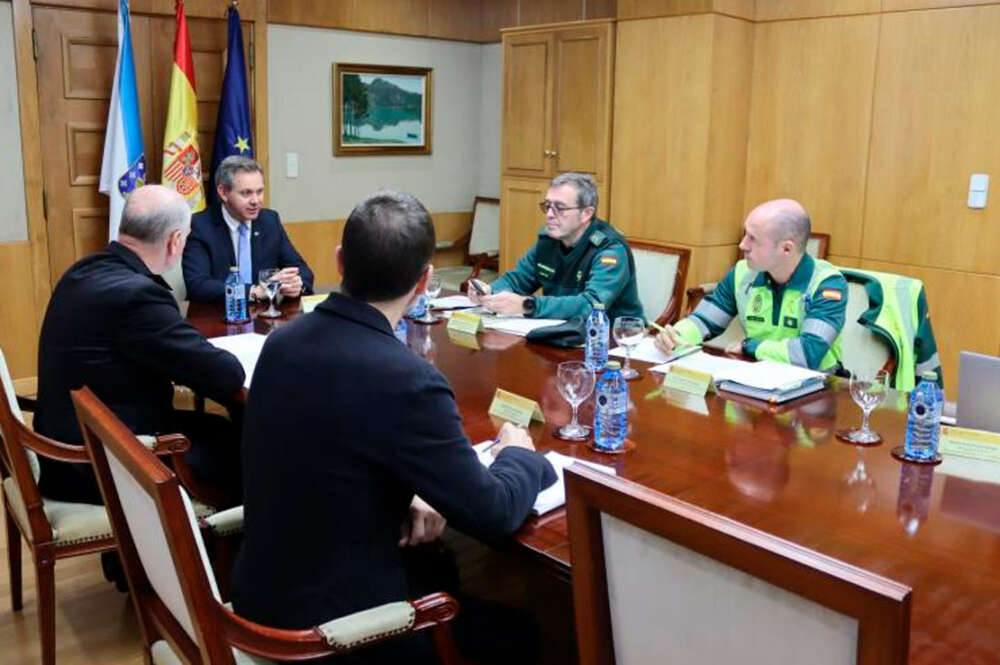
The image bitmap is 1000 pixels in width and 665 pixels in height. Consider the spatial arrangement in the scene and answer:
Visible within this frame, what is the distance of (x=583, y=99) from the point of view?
544cm

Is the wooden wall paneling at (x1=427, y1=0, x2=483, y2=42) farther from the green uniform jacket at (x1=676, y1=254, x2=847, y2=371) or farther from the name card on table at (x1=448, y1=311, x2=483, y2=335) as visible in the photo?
the green uniform jacket at (x1=676, y1=254, x2=847, y2=371)

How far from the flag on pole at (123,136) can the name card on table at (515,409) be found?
10.6ft

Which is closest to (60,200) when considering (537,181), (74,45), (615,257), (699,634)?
(74,45)

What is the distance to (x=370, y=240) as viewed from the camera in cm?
151

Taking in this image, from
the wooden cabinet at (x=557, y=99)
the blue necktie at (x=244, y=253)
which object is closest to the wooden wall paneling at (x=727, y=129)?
the wooden cabinet at (x=557, y=99)

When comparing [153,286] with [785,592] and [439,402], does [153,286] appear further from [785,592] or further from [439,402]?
[785,592]

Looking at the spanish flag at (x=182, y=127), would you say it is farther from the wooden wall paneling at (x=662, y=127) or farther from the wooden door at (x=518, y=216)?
the wooden wall paneling at (x=662, y=127)

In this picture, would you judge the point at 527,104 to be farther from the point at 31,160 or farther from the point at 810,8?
the point at 31,160

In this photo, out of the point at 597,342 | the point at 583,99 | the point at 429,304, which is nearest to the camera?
the point at 597,342

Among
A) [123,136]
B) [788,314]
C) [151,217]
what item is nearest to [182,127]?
[123,136]

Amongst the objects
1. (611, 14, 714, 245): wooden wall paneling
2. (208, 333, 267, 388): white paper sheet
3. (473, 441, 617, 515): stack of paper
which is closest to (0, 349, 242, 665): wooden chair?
(208, 333, 267, 388): white paper sheet

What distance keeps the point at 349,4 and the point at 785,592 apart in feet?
17.9

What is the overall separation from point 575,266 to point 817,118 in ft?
7.11

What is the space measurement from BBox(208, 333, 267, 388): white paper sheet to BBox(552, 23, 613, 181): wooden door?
304cm
